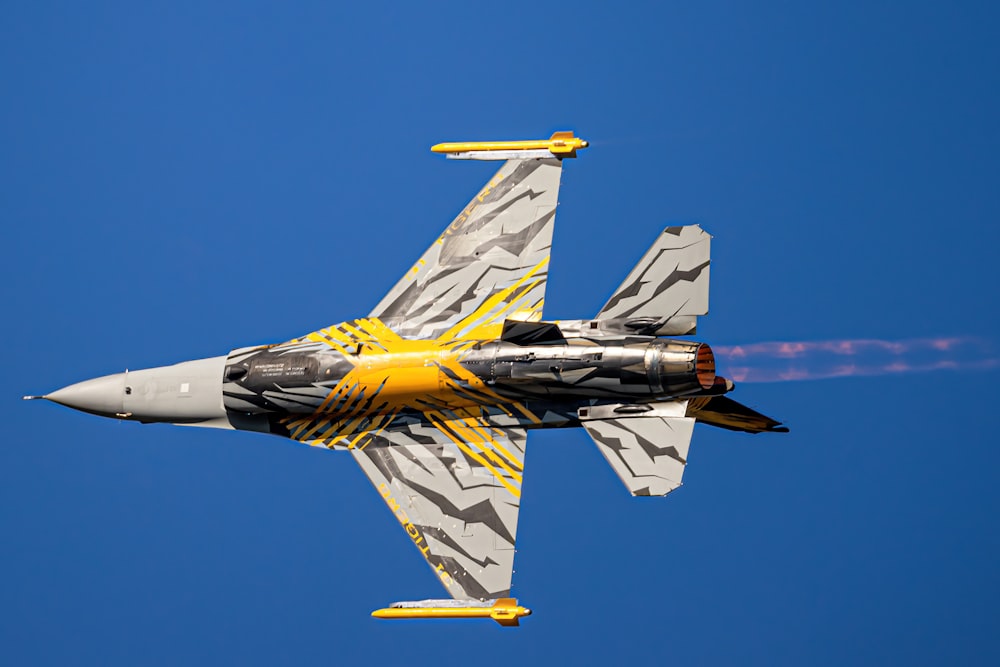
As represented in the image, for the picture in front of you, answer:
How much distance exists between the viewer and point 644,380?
23109 mm

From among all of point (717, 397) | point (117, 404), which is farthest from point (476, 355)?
point (117, 404)

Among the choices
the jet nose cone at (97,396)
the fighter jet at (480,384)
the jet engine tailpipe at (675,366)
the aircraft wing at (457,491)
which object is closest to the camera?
the jet engine tailpipe at (675,366)

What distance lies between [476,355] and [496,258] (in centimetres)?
163

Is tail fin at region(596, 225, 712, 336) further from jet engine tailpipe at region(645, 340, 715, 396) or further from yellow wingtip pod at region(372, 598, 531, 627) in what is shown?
yellow wingtip pod at region(372, 598, 531, 627)

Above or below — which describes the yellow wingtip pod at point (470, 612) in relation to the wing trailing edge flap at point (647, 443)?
below

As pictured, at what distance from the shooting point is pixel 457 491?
2420cm

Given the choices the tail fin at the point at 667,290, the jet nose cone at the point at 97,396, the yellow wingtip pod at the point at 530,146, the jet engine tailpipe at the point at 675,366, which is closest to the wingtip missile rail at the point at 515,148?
the yellow wingtip pod at the point at 530,146

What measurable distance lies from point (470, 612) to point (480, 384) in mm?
2463

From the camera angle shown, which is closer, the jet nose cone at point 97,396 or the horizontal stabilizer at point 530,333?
the horizontal stabilizer at point 530,333

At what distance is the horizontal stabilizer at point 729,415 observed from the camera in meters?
23.7

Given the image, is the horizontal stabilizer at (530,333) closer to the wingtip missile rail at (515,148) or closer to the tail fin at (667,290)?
the tail fin at (667,290)

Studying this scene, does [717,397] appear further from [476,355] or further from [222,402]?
[222,402]

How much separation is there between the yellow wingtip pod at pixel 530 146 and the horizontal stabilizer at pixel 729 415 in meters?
3.46

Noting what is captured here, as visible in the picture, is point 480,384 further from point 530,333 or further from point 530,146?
point 530,146
